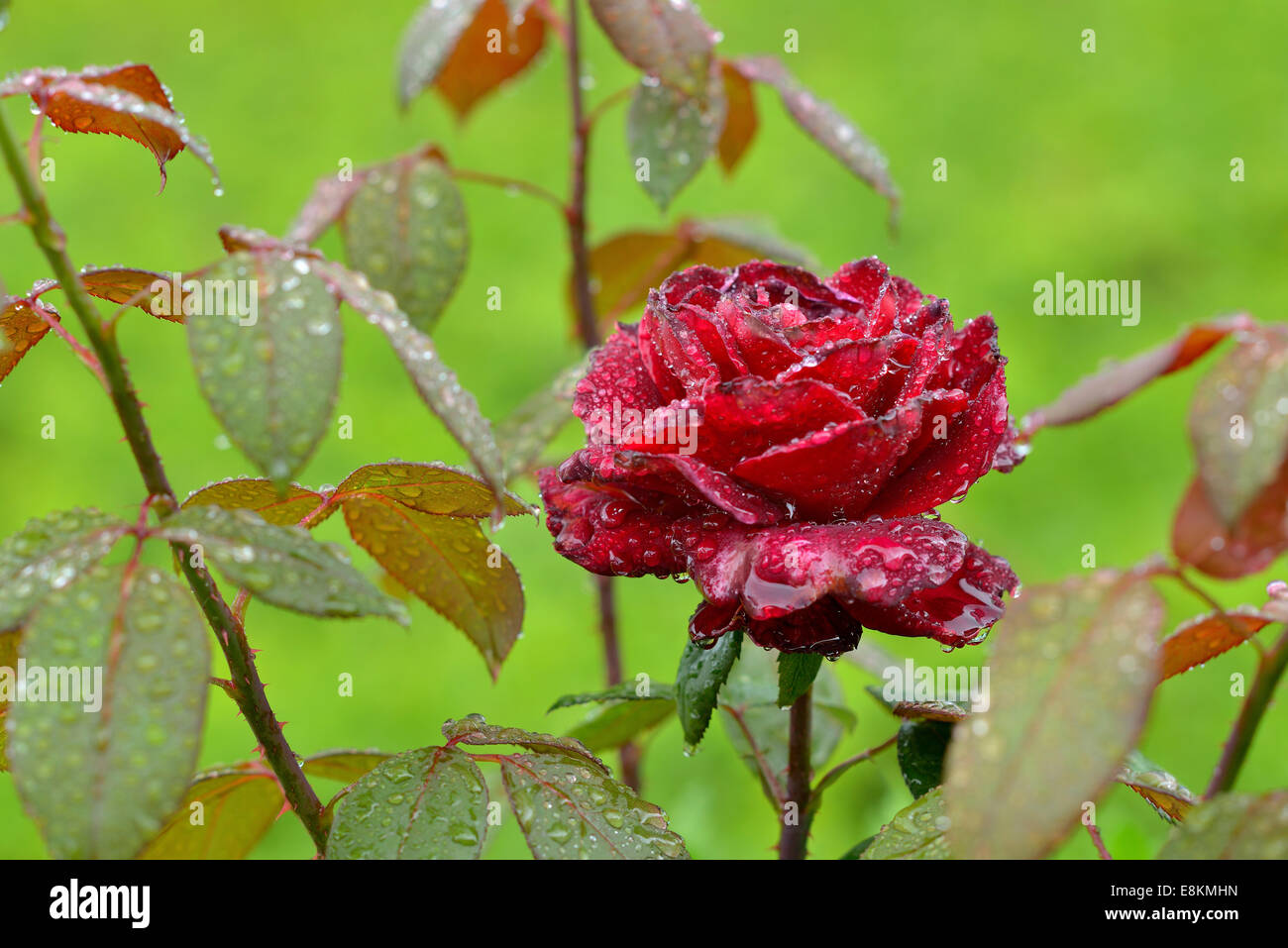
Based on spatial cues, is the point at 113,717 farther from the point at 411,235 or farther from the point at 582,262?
the point at 582,262

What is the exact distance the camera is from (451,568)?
28.5 inches

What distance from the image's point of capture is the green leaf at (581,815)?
24.3 inches

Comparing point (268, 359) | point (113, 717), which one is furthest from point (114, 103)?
point (113, 717)

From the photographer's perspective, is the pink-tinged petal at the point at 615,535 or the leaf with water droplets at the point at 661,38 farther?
the leaf with water droplets at the point at 661,38

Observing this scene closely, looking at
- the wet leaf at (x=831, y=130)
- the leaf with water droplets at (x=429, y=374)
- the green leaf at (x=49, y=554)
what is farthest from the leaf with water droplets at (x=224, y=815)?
the wet leaf at (x=831, y=130)

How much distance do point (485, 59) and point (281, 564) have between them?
0.86 metres

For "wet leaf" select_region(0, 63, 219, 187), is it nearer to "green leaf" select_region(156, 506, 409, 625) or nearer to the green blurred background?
"green leaf" select_region(156, 506, 409, 625)

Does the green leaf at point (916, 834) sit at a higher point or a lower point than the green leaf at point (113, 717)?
lower

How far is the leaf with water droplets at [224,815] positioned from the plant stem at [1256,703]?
534mm

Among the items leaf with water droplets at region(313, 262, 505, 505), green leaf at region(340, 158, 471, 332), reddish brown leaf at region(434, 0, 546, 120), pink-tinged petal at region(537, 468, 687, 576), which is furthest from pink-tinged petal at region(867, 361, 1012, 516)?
reddish brown leaf at region(434, 0, 546, 120)

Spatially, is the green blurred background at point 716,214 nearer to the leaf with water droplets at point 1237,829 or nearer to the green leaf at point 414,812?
the green leaf at point 414,812

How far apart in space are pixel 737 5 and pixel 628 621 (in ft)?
6.37
